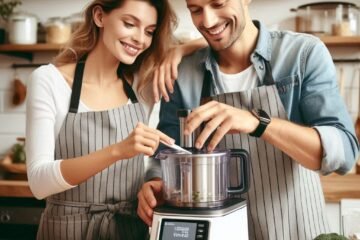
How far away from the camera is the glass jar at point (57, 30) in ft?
9.43

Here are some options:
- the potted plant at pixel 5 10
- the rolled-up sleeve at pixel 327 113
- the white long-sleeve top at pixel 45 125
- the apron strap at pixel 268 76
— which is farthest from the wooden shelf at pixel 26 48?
the rolled-up sleeve at pixel 327 113

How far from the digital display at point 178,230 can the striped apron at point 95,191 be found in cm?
42

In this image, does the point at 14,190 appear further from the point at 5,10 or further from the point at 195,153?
the point at 195,153

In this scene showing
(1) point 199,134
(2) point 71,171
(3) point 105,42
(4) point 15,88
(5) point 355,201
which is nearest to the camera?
(1) point 199,134

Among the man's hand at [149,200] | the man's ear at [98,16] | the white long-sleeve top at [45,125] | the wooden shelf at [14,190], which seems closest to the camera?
the man's hand at [149,200]

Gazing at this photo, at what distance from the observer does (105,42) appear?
1530mm

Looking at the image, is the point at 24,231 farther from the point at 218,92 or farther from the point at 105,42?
the point at 218,92

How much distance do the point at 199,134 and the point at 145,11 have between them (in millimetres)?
512

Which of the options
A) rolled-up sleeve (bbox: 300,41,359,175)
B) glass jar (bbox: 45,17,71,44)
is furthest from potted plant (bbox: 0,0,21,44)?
rolled-up sleeve (bbox: 300,41,359,175)

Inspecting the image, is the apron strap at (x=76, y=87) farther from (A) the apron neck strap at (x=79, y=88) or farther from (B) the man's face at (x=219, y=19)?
(B) the man's face at (x=219, y=19)

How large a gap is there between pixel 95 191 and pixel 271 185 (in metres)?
0.50

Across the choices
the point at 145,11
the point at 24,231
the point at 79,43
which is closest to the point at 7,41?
the point at 24,231

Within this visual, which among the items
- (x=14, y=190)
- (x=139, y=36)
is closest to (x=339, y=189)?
(x=139, y=36)

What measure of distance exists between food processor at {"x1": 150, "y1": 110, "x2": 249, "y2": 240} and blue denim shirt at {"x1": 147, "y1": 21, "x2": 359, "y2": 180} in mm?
239
